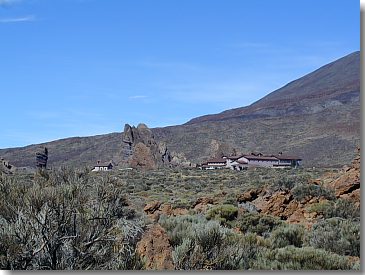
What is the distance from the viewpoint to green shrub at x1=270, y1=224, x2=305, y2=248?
6.93 metres

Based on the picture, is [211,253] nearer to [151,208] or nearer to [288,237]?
[288,237]

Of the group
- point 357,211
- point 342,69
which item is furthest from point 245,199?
point 342,69

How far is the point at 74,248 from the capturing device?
4.47 m

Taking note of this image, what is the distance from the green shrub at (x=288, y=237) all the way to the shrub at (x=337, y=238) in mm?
130

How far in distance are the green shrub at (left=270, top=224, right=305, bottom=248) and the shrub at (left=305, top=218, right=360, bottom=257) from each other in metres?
0.13

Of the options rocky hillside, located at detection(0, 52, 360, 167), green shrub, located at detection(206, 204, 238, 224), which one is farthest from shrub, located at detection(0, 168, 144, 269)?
rocky hillside, located at detection(0, 52, 360, 167)

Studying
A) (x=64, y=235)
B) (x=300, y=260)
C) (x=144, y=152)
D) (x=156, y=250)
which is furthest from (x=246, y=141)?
(x=64, y=235)

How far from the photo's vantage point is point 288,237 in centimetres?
729

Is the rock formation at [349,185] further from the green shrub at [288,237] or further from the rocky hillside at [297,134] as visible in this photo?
the rocky hillside at [297,134]

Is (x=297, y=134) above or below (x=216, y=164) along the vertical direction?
above

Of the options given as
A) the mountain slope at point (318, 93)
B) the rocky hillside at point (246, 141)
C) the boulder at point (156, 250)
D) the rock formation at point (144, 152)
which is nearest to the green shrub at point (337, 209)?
the boulder at point (156, 250)

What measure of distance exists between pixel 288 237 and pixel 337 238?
2.23 feet

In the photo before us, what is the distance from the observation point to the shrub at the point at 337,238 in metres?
6.36

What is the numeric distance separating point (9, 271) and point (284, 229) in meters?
4.58
